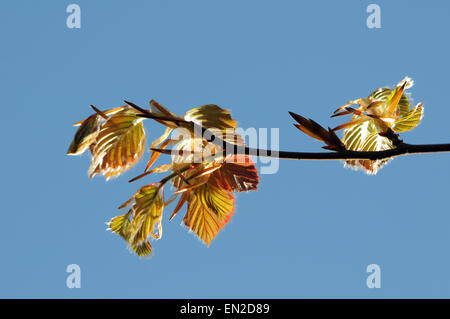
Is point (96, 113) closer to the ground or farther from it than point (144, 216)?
farther from it

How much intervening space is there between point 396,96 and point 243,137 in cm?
17

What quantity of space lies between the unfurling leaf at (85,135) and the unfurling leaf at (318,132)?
23cm

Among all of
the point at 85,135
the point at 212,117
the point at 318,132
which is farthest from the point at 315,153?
the point at 85,135

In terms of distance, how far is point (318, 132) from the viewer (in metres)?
0.40

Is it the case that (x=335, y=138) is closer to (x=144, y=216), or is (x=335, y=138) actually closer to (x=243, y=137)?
(x=243, y=137)

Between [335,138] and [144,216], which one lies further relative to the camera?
[144,216]

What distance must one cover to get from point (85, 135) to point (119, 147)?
0.04 metres

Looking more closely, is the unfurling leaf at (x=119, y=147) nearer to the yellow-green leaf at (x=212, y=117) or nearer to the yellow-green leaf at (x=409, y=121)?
the yellow-green leaf at (x=212, y=117)

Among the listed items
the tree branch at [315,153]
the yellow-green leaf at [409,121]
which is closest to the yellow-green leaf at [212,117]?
the tree branch at [315,153]

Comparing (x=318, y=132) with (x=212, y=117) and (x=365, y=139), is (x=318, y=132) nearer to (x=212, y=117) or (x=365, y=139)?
(x=212, y=117)

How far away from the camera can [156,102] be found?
450mm

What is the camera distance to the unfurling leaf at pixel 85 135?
0.50 meters

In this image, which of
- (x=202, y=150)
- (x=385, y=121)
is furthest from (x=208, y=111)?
(x=385, y=121)

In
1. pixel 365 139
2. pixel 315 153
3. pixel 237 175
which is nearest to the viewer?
pixel 315 153
